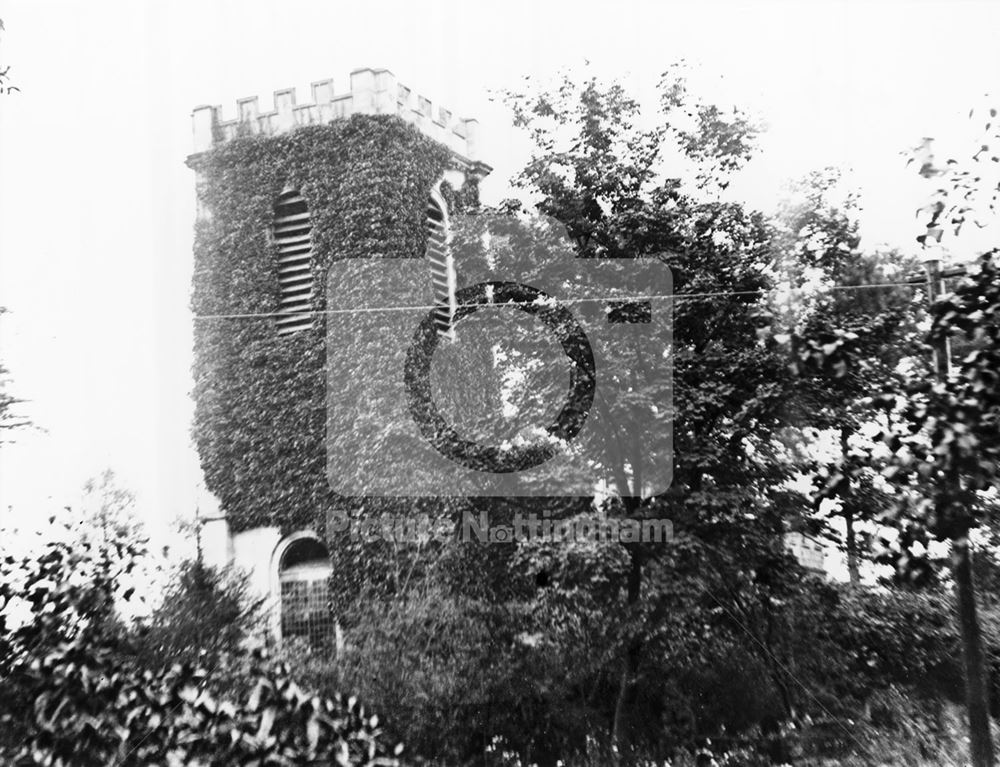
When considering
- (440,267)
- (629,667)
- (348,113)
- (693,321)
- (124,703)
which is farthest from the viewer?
(348,113)

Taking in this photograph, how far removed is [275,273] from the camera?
6805 mm

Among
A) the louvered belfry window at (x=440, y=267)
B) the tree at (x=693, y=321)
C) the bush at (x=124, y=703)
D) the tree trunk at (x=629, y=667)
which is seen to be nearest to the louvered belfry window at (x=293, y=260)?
the louvered belfry window at (x=440, y=267)

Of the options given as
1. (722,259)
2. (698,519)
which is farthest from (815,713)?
(722,259)

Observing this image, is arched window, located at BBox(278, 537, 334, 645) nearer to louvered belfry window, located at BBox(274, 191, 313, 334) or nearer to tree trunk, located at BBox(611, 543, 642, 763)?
louvered belfry window, located at BBox(274, 191, 313, 334)

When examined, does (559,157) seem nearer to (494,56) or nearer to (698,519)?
(494,56)

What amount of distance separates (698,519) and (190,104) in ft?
15.7

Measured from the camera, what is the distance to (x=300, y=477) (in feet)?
21.3

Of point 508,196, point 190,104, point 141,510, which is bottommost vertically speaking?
point 141,510

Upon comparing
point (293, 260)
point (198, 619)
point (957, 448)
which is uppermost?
point (293, 260)

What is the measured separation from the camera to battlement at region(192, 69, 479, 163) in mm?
6707

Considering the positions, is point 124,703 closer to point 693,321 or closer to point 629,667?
point 629,667

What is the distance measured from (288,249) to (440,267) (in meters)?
1.16

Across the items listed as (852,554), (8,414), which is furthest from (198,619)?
(852,554)

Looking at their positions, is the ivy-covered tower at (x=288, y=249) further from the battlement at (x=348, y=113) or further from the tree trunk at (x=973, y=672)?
the tree trunk at (x=973, y=672)
